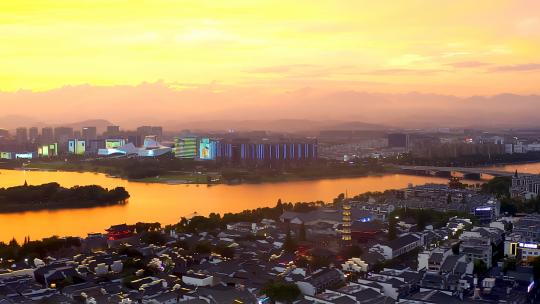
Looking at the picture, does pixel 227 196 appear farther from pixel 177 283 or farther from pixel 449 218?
pixel 177 283

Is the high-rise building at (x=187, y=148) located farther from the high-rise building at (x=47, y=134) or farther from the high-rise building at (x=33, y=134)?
the high-rise building at (x=33, y=134)

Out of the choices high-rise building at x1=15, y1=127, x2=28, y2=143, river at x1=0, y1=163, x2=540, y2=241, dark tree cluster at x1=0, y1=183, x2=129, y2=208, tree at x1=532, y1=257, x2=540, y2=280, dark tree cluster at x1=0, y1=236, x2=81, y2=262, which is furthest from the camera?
high-rise building at x1=15, y1=127, x2=28, y2=143

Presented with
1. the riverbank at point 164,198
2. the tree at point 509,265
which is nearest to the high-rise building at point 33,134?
the riverbank at point 164,198

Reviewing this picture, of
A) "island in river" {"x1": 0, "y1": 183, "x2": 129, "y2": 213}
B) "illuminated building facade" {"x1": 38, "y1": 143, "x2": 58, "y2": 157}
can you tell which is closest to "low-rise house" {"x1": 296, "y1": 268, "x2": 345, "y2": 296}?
"island in river" {"x1": 0, "y1": 183, "x2": 129, "y2": 213}

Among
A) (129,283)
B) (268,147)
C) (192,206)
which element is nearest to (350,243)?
(129,283)

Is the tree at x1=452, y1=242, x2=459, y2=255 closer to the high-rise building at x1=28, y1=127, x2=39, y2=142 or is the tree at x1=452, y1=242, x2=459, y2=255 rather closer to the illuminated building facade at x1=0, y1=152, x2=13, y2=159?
the illuminated building facade at x1=0, y1=152, x2=13, y2=159

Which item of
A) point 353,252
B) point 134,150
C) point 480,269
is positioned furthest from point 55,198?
point 134,150
